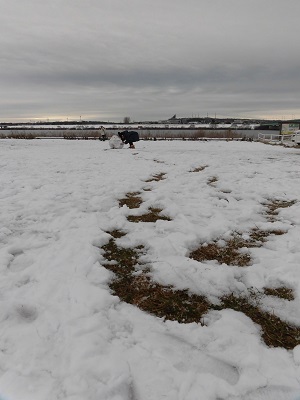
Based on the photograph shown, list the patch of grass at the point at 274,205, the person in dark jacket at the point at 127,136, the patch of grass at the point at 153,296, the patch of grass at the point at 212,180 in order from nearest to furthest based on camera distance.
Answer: the patch of grass at the point at 153,296 → the patch of grass at the point at 274,205 → the patch of grass at the point at 212,180 → the person in dark jacket at the point at 127,136

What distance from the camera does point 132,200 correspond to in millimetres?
6609

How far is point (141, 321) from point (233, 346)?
791 mm

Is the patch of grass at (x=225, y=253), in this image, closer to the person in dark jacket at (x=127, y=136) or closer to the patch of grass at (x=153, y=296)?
the patch of grass at (x=153, y=296)

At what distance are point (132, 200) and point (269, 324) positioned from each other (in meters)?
4.42

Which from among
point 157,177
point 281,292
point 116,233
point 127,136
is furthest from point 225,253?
point 127,136

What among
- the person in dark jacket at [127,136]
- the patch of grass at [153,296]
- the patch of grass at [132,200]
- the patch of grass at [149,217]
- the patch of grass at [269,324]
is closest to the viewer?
the patch of grass at [269,324]

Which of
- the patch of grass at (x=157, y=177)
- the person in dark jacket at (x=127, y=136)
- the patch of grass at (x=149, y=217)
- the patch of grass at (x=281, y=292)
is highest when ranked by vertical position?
the person in dark jacket at (x=127, y=136)

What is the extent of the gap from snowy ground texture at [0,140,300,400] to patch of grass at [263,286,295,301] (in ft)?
0.20

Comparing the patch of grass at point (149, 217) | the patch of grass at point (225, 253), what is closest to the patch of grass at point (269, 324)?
the patch of grass at point (225, 253)

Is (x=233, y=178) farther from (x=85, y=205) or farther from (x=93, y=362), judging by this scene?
(x=93, y=362)

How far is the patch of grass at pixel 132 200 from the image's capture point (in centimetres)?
621

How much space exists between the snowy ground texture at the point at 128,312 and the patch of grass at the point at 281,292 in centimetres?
6

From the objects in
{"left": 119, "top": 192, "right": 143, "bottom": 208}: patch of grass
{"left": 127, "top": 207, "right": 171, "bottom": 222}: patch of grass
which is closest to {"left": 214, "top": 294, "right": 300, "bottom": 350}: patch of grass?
{"left": 127, "top": 207, "right": 171, "bottom": 222}: patch of grass

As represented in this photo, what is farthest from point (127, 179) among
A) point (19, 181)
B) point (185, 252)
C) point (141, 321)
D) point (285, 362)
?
point (285, 362)
